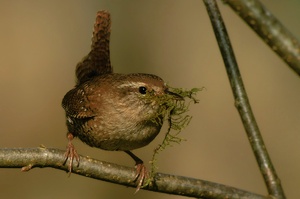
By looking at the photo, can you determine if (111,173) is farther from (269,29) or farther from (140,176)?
(269,29)

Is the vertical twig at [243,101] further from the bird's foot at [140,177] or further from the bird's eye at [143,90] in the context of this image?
the bird's eye at [143,90]

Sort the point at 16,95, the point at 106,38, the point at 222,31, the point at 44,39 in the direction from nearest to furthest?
the point at 222,31 → the point at 106,38 → the point at 16,95 → the point at 44,39

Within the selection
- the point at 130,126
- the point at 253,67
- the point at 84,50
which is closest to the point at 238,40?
the point at 253,67

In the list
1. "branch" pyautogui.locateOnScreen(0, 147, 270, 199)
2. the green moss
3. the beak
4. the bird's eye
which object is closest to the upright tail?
the bird's eye

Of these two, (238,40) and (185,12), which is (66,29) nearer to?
(185,12)

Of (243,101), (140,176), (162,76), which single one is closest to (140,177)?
(140,176)
